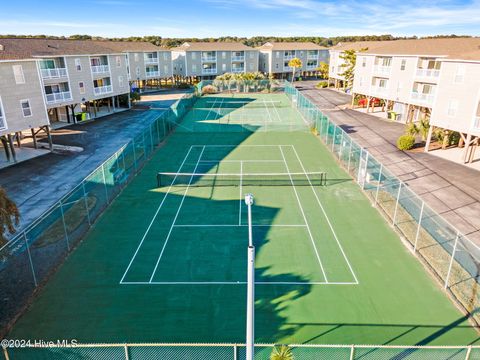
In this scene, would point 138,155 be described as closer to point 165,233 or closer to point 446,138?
point 165,233

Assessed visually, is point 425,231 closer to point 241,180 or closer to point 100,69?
point 241,180

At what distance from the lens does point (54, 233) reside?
677 inches

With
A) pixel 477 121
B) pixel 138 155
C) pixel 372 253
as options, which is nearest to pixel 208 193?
pixel 138 155

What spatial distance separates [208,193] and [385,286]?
12442 millimetres

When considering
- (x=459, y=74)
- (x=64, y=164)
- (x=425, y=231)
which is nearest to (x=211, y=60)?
(x=64, y=164)

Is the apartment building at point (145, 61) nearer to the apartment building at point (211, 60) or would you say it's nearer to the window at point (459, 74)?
the apartment building at point (211, 60)

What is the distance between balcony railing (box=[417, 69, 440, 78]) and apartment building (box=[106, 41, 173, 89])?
49.6 m

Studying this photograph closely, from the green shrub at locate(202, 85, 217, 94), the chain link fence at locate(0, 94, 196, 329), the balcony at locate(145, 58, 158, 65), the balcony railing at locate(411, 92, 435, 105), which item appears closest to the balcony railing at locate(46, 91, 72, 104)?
the chain link fence at locate(0, 94, 196, 329)

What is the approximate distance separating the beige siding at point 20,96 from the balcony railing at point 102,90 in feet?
51.3

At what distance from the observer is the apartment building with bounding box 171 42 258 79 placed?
7731 cm

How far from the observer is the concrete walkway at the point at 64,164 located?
22.2 m

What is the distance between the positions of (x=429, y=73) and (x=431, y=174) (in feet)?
63.1

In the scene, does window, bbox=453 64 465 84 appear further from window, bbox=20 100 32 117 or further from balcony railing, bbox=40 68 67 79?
balcony railing, bbox=40 68 67 79

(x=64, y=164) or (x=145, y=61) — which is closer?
(x=64, y=164)
